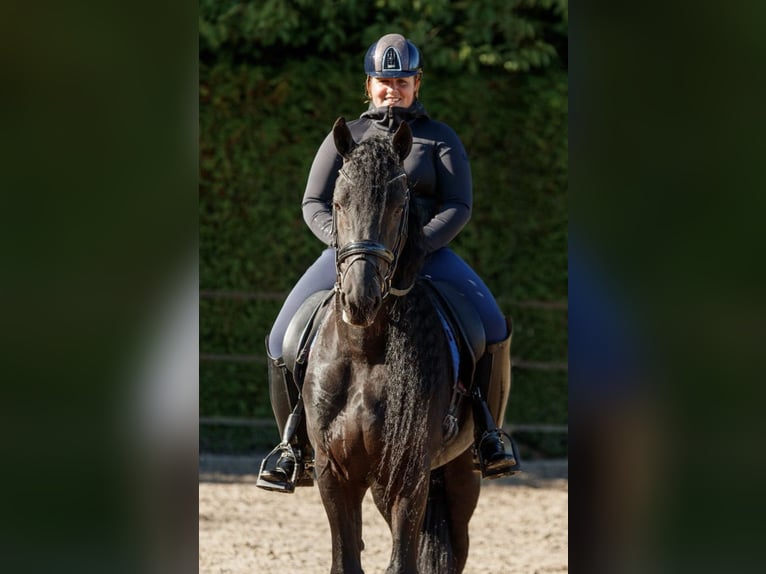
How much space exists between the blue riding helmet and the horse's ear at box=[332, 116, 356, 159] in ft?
2.17

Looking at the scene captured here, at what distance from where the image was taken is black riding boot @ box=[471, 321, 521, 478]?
4.52 metres

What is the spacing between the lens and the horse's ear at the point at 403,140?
3.95 m

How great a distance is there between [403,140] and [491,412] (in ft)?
4.69

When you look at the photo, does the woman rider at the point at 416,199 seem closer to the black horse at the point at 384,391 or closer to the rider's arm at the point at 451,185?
the rider's arm at the point at 451,185

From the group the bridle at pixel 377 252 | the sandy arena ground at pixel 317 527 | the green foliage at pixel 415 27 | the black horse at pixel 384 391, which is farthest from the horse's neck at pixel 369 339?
the green foliage at pixel 415 27

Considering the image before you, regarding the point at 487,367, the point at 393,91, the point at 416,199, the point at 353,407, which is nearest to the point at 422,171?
the point at 416,199

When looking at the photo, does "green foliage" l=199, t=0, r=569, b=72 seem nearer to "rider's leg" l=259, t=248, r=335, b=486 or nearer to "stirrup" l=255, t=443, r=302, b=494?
"rider's leg" l=259, t=248, r=335, b=486

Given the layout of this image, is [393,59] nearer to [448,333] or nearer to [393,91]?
[393,91]
